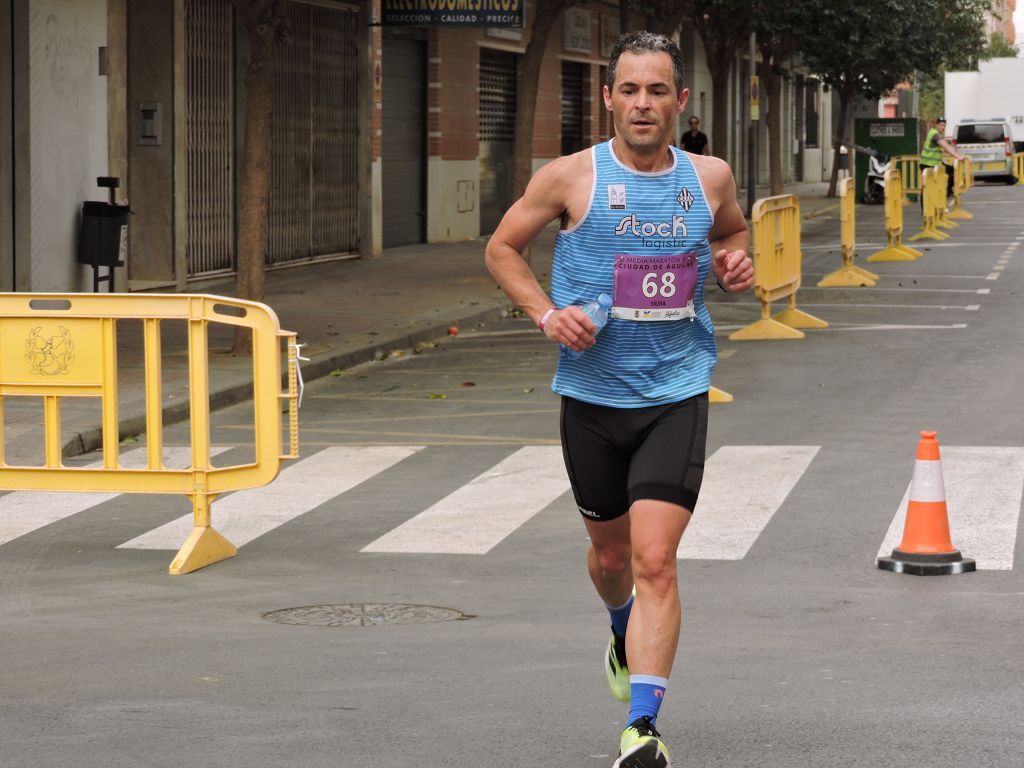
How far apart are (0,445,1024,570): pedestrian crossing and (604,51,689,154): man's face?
3532 millimetres

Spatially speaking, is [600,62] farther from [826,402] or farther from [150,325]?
[150,325]

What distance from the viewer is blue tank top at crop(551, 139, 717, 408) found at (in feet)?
17.6

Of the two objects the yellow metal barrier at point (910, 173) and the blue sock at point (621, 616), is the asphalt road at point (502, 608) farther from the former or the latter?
the yellow metal barrier at point (910, 173)

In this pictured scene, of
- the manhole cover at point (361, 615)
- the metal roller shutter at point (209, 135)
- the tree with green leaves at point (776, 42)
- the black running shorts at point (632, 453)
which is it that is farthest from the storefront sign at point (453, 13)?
the black running shorts at point (632, 453)

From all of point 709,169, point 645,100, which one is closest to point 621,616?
point 709,169

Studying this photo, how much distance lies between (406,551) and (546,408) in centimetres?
491

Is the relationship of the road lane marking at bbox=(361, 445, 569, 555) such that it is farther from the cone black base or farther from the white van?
the white van

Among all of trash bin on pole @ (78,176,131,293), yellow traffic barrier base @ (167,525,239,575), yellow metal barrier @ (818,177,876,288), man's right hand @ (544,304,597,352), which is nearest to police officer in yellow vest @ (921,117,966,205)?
yellow metal barrier @ (818,177,876,288)

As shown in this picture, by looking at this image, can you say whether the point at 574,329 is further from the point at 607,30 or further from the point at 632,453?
the point at 607,30

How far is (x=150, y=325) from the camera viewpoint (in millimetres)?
9141

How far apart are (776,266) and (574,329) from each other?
41.8ft

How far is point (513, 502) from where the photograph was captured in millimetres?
10133

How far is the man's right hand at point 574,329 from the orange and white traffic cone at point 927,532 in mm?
3387

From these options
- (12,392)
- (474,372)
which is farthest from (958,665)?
(474,372)
